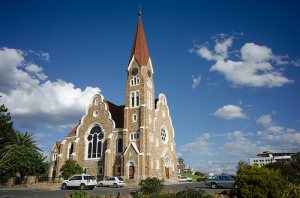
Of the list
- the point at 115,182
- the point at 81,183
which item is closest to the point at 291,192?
the point at 81,183

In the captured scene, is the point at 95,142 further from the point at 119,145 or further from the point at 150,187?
the point at 150,187

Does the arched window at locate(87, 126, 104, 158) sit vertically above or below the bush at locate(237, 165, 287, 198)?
above

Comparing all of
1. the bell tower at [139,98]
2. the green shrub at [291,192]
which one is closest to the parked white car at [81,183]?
the bell tower at [139,98]

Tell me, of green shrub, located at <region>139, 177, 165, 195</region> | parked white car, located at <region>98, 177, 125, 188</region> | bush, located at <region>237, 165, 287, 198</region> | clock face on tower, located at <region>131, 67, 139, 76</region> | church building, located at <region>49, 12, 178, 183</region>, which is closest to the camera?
bush, located at <region>237, 165, 287, 198</region>

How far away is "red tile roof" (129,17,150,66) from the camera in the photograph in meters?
41.4

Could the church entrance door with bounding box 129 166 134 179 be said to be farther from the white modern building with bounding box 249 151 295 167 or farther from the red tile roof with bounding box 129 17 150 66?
the white modern building with bounding box 249 151 295 167

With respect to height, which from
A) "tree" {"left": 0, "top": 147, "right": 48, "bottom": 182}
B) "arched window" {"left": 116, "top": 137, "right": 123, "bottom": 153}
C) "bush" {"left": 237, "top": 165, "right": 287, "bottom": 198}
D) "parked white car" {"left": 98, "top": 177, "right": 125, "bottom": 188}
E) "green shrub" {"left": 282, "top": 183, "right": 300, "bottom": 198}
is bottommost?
"parked white car" {"left": 98, "top": 177, "right": 125, "bottom": 188}

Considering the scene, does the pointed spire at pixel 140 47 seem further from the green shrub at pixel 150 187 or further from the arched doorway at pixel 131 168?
the green shrub at pixel 150 187

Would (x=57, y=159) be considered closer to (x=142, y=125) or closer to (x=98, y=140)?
(x=98, y=140)

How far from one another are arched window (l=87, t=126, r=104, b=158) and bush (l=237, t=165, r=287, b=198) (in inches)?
1164

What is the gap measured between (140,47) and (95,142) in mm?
18691

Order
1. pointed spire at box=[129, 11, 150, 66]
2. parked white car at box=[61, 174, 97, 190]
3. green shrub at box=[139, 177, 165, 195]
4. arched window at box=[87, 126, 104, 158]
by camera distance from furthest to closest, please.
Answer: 1. pointed spire at box=[129, 11, 150, 66]
2. arched window at box=[87, 126, 104, 158]
3. parked white car at box=[61, 174, 97, 190]
4. green shrub at box=[139, 177, 165, 195]

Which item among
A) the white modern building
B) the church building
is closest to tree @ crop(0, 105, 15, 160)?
the church building

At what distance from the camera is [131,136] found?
1451 inches
